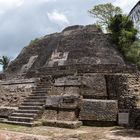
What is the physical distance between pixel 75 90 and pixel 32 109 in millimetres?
1933

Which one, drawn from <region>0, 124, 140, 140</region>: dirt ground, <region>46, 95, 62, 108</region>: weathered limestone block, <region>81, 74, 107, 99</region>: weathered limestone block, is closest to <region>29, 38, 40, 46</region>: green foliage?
<region>81, 74, 107, 99</region>: weathered limestone block

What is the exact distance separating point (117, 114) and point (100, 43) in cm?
802

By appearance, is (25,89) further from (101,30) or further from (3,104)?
(101,30)

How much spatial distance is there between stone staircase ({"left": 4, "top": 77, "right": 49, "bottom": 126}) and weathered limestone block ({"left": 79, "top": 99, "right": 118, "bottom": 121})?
5.77 ft

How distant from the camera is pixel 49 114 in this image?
1277 centimetres

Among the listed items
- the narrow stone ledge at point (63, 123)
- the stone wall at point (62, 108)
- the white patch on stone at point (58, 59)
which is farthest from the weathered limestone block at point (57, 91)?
the white patch on stone at point (58, 59)

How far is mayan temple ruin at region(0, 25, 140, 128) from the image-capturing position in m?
12.1

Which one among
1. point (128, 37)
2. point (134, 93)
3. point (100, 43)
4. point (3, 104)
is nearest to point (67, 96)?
point (134, 93)

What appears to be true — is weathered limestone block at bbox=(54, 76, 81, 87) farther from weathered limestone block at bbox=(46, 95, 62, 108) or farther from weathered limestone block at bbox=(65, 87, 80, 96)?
weathered limestone block at bbox=(46, 95, 62, 108)

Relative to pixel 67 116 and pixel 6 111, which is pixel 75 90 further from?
pixel 6 111

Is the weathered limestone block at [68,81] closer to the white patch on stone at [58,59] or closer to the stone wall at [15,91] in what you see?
the stone wall at [15,91]

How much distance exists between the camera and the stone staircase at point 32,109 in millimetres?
12411

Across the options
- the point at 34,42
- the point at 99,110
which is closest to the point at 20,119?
the point at 99,110

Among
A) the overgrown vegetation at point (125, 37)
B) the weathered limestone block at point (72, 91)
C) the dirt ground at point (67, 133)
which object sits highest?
the overgrown vegetation at point (125, 37)
